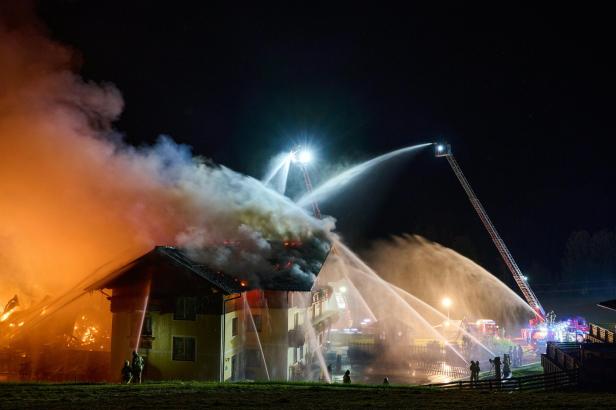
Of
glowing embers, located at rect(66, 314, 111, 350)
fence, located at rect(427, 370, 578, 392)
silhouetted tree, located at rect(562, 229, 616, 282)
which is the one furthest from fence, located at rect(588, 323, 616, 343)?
silhouetted tree, located at rect(562, 229, 616, 282)

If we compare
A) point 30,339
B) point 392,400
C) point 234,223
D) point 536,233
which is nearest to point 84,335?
point 30,339

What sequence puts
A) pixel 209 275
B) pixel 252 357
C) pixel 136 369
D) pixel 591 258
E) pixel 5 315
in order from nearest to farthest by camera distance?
1. pixel 136 369
2. pixel 209 275
3. pixel 252 357
4. pixel 5 315
5. pixel 591 258

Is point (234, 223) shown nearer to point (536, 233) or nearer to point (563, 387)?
point (563, 387)

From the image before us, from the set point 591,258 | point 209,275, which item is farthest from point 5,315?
point 591,258

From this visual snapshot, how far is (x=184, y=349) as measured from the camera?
28.0m

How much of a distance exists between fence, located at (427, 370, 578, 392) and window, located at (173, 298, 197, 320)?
1432 cm

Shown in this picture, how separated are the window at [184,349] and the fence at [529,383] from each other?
14096 millimetres

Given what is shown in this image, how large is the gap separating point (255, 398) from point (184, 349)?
41.7ft

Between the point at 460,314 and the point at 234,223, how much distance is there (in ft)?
128

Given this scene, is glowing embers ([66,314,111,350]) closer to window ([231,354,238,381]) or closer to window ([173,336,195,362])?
window ([173,336,195,362])

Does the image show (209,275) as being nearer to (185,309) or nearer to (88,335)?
(185,309)

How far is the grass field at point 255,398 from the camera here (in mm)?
15023

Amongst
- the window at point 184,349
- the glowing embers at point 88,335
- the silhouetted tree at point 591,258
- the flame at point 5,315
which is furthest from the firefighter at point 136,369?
the silhouetted tree at point 591,258

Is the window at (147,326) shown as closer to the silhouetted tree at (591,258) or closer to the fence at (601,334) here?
the fence at (601,334)
